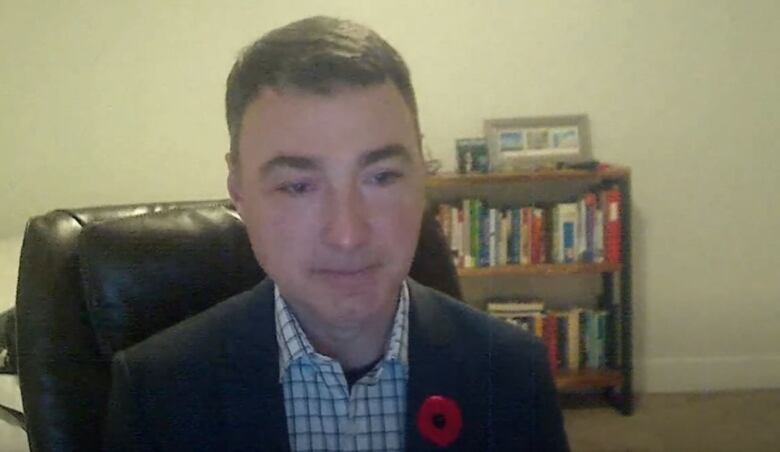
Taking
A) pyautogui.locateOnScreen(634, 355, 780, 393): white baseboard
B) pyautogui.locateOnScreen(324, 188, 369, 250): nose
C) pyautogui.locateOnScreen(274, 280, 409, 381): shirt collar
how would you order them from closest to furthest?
pyautogui.locateOnScreen(324, 188, 369, 250): nose
pyautogui.locateOnScreen(274, 280, 409, 381): shirt collar
pyautogui.locateOnScreen(634, 355, 780, 393): white baseboard

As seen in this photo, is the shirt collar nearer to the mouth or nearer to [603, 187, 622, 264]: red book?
the mouth

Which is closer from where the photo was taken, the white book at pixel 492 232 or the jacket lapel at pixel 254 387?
the jacket lapel at pixel 254 387

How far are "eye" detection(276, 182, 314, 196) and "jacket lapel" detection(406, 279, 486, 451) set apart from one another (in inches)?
10.3

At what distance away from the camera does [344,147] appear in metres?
0.90

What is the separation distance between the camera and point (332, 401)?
1.03 meters

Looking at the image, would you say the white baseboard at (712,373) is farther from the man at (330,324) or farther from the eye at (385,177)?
the eye at (385,177)

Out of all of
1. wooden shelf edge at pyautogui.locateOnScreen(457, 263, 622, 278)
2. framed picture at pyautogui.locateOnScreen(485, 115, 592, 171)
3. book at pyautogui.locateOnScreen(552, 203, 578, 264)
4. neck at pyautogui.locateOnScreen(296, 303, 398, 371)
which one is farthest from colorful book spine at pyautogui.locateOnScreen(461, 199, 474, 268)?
neck at pyautogui.locateOnScreen(296, 303, 398, 371)

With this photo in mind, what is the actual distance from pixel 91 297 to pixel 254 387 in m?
0.29

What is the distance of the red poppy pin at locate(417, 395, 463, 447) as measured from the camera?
3.25 feet

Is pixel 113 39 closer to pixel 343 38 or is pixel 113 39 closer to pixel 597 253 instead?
pixel 597 253

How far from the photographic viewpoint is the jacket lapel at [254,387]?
972 millimetres

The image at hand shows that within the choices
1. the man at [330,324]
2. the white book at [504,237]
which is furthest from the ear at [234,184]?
the white book at [504,237]

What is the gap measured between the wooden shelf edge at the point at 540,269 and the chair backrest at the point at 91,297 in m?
1.71

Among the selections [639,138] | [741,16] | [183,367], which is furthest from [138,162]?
[741,16]
